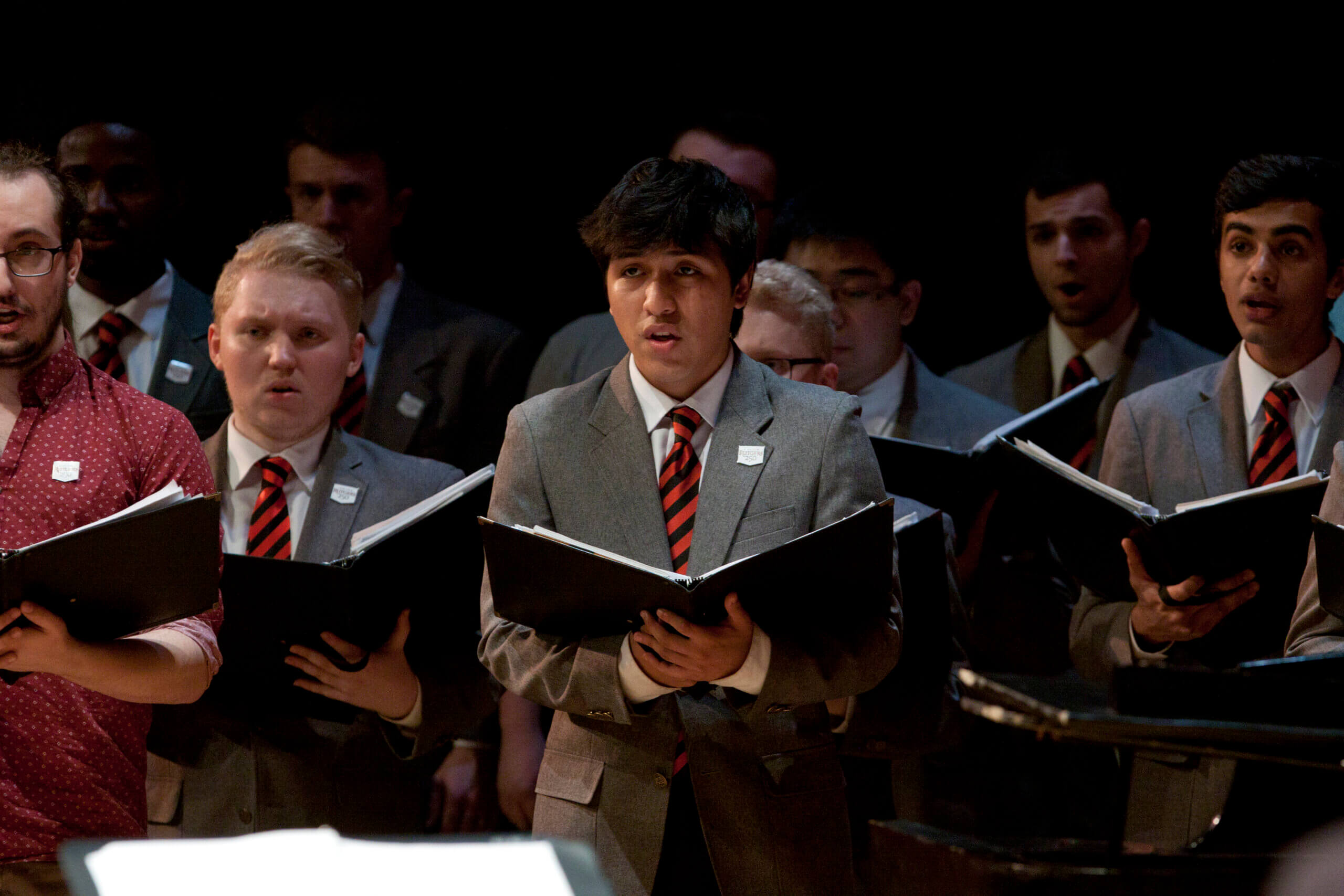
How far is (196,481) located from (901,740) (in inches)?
57.6

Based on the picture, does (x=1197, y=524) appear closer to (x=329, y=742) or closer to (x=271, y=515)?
(x=329, y=742)

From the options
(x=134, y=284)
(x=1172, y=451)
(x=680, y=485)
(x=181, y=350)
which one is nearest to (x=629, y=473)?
(x=680, y=485)

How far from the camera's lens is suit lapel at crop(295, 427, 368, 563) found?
2990 millimetres

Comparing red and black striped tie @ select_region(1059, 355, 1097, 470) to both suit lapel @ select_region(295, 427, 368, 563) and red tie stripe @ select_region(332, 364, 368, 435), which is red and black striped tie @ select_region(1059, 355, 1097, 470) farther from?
suit lapel @ select_region(295, 427, 368, 563)

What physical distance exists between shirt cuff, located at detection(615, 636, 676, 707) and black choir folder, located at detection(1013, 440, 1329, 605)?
916 millimetres

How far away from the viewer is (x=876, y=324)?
13.3ft

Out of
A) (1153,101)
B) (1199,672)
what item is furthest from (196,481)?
(1153,101)

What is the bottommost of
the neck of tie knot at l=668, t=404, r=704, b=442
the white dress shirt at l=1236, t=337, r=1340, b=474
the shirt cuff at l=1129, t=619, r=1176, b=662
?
the shirt cuff at l=1129, t=619, r=1176, b=662

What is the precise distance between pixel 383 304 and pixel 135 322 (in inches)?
26.8

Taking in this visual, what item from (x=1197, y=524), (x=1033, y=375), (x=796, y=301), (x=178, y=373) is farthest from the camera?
(x=1033, y=375)

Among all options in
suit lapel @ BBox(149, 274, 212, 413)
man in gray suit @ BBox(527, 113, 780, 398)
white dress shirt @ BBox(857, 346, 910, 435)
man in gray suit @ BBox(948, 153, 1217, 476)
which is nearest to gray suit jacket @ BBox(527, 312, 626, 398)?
man in gray suit @ BBox(527, 113, 780, 398)

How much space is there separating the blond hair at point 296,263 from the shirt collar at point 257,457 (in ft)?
0.93

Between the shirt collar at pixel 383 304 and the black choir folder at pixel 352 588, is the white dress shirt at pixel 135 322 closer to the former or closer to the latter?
the shirt collar at pixel 383 304

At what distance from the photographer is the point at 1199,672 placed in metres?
1.72
